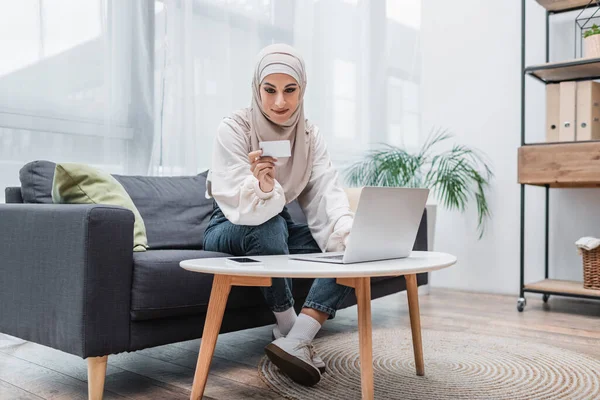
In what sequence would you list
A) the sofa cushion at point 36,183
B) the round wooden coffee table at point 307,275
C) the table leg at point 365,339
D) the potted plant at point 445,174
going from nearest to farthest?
the round wooden coffee table at point 307,275
the table leg at point 365,339
the sofa cushion at point 36,183
the potted plant at point 445,174

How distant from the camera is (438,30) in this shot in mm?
3801

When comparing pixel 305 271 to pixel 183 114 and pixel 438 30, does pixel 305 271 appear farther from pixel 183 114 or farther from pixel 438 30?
pixel 438 30

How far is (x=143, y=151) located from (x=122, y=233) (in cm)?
130

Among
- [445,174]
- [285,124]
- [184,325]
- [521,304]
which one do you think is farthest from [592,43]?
[184,325]

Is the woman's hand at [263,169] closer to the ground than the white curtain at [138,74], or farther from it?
closer to the ground

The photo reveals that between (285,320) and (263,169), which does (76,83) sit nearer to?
(263,169)

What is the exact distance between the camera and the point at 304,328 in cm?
162

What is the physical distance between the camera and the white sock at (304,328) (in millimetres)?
1605

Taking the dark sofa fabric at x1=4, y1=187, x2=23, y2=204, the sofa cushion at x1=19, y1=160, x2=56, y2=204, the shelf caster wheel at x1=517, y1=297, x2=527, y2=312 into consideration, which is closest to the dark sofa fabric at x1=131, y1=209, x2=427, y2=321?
the sofa cushion at x1=19, y1=160, x2=56, y2=204

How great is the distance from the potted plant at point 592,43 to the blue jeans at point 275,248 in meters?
1.83

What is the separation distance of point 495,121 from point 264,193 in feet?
7.65

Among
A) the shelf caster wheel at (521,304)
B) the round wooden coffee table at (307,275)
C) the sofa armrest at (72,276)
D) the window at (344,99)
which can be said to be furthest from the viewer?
the window at (344,99)

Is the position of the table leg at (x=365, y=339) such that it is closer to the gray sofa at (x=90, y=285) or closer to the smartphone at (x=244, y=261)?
the smartphone at (x=244, y=261)

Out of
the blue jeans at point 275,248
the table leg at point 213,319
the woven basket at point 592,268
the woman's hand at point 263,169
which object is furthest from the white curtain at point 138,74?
the woven basket at point 592,268
